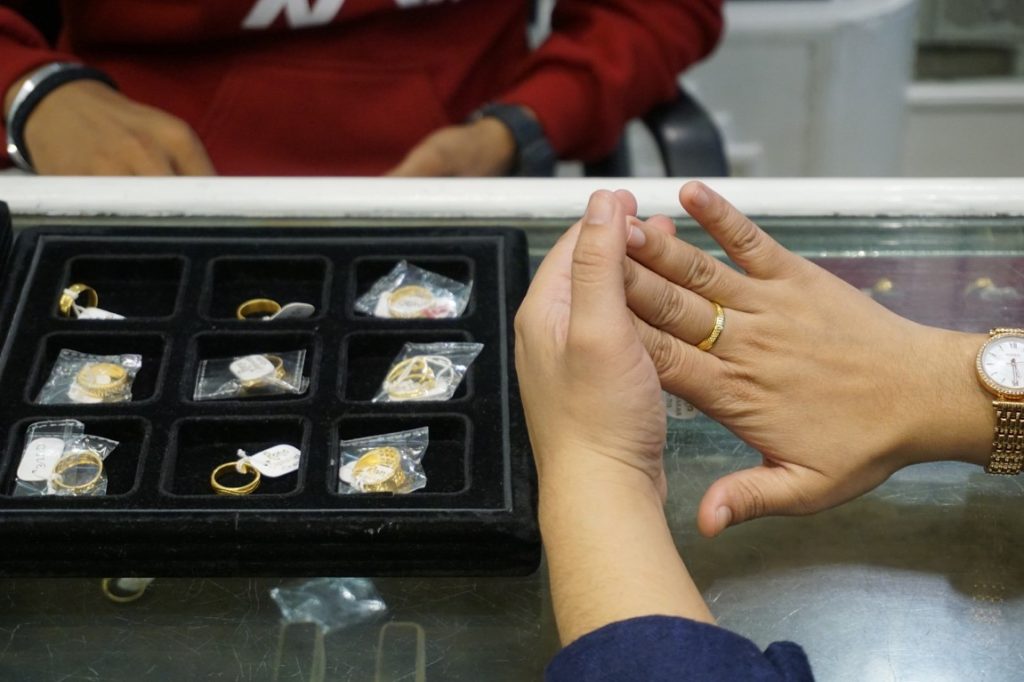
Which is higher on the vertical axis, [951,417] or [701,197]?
[701,197]

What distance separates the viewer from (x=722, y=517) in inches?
28.5

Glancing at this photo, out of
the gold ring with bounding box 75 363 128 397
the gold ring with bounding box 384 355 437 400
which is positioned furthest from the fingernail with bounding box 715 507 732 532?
the gold ring with bounding box 75 363 128 397

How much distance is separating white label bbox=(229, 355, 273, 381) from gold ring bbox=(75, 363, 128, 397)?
8cm

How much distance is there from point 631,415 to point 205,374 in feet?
1.10

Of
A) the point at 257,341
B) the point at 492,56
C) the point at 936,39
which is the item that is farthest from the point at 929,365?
the point at 936,39

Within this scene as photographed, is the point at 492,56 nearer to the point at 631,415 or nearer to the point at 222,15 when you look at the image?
the point at 222,15

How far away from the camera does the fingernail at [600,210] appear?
700 mm

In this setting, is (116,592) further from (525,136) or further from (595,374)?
(525,136)

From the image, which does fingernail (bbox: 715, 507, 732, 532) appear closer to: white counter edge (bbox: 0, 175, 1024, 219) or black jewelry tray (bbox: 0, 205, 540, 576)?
black jewelry tray (bbox: 0, 205, 540, 576)

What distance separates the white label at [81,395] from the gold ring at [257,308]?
0.13 m

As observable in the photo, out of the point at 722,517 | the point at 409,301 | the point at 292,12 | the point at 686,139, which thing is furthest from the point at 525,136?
the point at 722,517

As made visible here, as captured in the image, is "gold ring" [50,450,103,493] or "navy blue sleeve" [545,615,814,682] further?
→ "gold ring" [50,450,103,493]

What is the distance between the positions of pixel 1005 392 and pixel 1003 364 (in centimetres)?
3

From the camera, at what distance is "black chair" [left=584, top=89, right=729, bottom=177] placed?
4.14 feet
